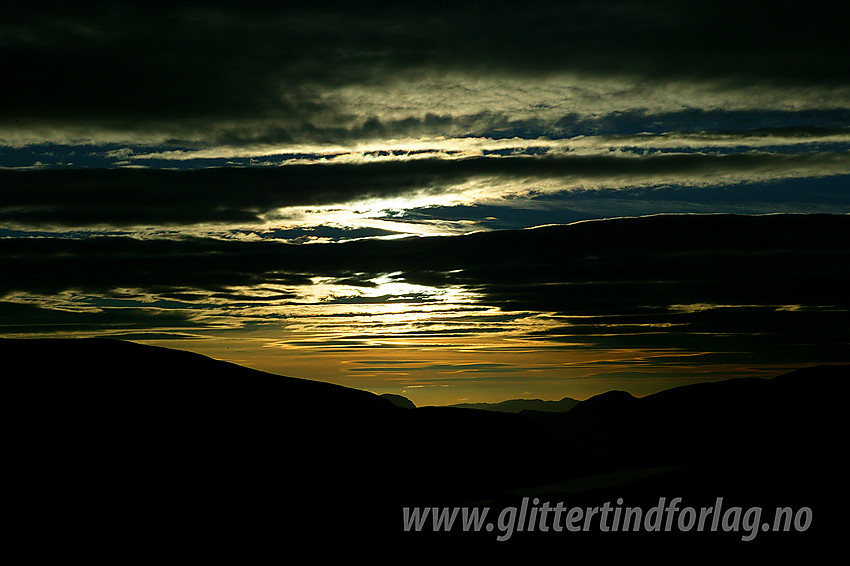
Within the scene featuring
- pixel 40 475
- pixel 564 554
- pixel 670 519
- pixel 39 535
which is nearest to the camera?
pixel 564 554

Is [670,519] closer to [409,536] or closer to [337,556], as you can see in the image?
[409,536]

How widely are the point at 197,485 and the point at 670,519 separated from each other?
12285cm

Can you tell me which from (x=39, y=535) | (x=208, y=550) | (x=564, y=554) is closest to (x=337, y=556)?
(x=208, y=550)

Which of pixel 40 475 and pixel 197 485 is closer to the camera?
pixel 40 475

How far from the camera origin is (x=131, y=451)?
19825 centimetres

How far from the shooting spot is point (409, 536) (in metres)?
135

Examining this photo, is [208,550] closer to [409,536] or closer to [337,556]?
[337,556]

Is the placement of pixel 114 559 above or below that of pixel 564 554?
below

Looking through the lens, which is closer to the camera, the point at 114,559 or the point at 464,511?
the point at 114,559

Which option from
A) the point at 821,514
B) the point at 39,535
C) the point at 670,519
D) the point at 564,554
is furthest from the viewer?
the point at 821,514

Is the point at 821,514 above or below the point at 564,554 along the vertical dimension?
below

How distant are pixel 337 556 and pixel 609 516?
86.2 metres

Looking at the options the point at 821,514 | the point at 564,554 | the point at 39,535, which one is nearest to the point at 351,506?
the point at 39,535

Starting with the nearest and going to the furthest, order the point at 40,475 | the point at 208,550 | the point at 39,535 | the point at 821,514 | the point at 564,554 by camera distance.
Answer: the point at 564,554 → the point at 208,550 → the point at 39,535 → the point at 40,475 → the point at 821,514
